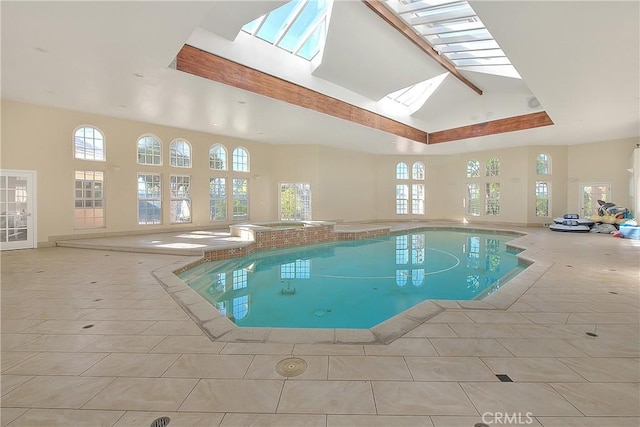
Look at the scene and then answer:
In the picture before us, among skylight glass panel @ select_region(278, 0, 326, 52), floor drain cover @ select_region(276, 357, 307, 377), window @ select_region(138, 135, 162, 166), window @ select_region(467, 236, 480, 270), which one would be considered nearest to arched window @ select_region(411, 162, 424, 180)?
window @ select_region(467, 236, 480, 270)

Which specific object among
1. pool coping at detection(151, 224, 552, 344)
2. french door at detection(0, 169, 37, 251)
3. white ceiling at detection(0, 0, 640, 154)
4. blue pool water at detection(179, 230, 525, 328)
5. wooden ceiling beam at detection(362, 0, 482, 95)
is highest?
wooden ceiling beam at detection(362, 0, 482, 95)

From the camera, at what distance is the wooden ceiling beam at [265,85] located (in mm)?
5055

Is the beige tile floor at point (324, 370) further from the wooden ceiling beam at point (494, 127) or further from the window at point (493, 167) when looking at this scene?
the window at point (493, 167)

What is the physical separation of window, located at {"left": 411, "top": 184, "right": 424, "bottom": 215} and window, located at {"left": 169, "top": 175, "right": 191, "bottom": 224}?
9690 mm

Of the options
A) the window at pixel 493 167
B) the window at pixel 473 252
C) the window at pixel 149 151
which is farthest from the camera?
the window at pixel 493 167

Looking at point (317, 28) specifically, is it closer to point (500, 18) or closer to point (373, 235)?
point (500, 18)

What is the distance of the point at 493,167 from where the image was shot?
12.3 meters

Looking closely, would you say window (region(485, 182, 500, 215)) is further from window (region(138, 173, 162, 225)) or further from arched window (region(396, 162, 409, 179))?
window (region(138, 173, 162, 225))

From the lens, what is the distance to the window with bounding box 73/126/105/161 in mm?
7359

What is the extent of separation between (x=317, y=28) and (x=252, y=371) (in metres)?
6.35

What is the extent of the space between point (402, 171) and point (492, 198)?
3.90 meters

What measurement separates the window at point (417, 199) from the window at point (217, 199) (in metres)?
8.52

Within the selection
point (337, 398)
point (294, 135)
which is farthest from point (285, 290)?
point (294, 135)

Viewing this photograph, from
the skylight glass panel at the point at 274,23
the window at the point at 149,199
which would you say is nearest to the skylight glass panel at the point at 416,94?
the skylight glass panel at the point at 274,23
